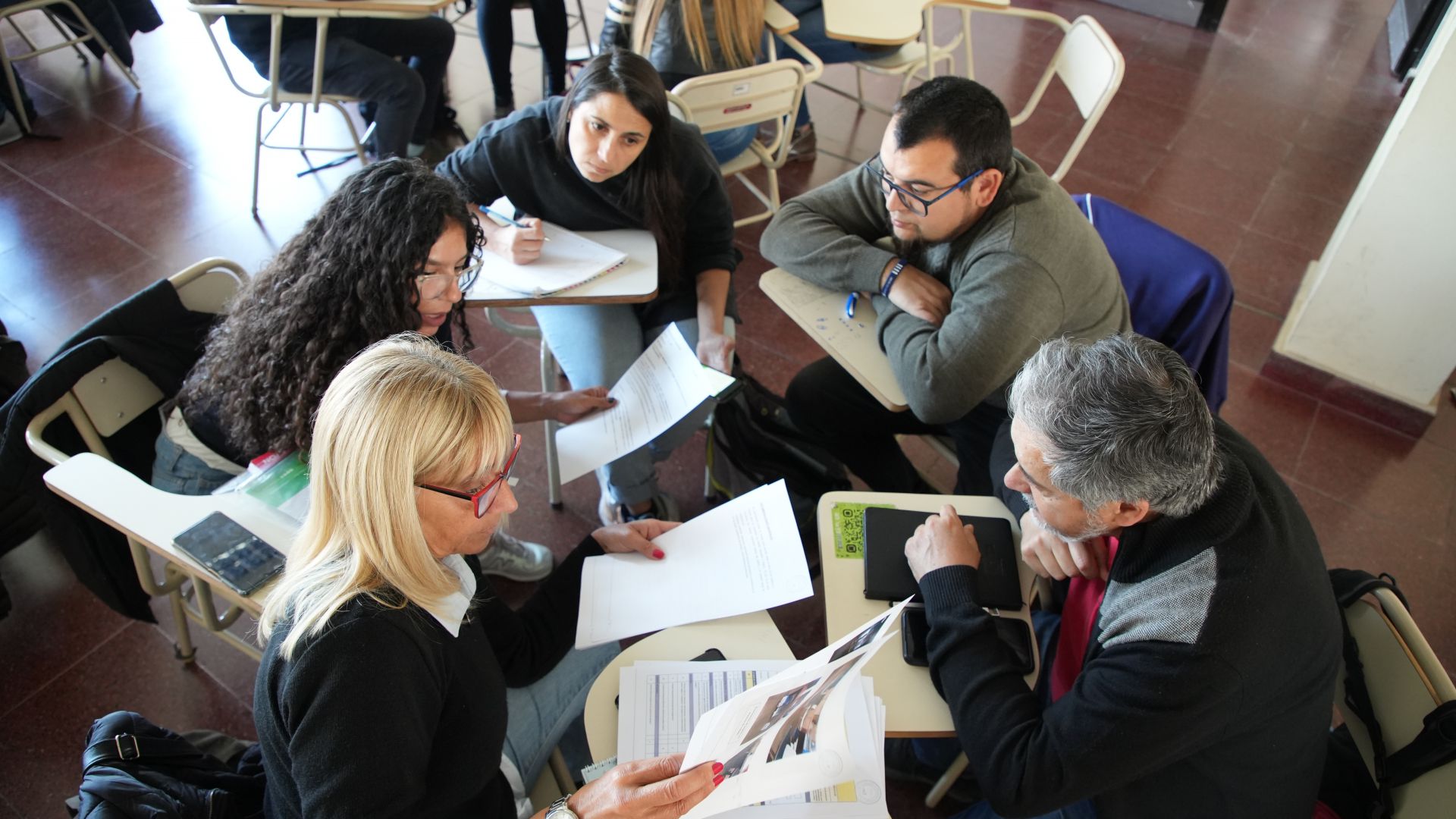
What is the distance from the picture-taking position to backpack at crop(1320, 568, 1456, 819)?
1.26 meters

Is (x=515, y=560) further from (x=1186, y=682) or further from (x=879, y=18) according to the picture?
(x=879, y=18)

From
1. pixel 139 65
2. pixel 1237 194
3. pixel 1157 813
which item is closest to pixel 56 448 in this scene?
pixel 1157 813

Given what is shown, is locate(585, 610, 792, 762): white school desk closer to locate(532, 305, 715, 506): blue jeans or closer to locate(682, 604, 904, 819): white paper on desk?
locate(682, 604, 904, 819): white paper on desk

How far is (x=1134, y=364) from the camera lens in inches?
A: 51.0

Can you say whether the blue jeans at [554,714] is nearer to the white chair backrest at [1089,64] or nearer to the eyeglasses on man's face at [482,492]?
the eyeglasses on man's face at [482,492]

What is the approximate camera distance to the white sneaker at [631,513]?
2473mm

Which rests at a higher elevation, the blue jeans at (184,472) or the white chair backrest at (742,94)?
the white chair backrest at (742,94)

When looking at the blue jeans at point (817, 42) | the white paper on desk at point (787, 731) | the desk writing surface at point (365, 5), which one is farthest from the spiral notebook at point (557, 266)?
the blue jeans at point (817, 42)

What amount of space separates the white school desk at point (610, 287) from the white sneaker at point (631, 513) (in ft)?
2.04

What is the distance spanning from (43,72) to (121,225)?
1.56m

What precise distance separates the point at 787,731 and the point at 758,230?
2.92 m

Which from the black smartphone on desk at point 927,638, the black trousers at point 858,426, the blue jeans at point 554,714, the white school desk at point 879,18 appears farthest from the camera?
the white school desk at point 879,18

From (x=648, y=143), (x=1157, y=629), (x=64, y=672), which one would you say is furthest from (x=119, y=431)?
(x=1157, y=629)

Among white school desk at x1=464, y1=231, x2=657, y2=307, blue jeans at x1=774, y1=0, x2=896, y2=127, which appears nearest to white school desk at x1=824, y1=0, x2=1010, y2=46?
blue jeans at x1=774, y1=0, x2=896, y2=127
